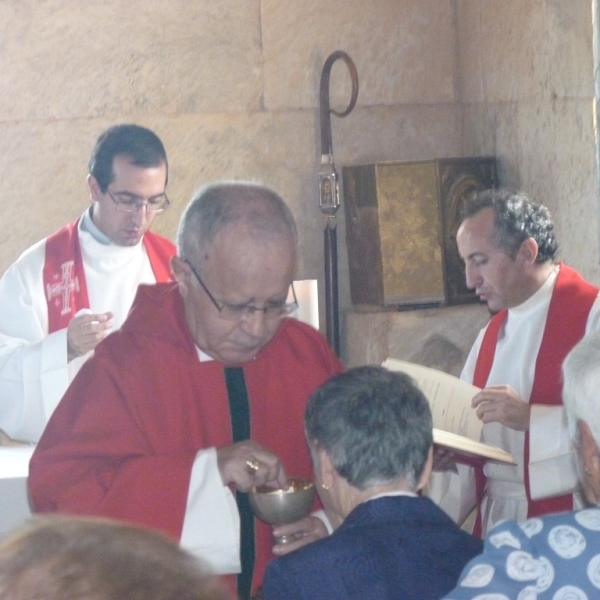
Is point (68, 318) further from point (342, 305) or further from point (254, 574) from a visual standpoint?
point (254, 574)

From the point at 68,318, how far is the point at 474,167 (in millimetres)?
2124

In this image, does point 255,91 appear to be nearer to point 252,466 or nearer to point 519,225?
point 519,225

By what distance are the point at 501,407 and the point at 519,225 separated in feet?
2.73

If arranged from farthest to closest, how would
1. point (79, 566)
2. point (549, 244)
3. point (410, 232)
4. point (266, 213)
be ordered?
point (410, 232)
point (549, 244)
point (266, 213)
point (79, 566)

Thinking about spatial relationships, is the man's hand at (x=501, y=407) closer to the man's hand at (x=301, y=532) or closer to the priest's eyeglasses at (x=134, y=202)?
the man's hand at (x=301, y=532)

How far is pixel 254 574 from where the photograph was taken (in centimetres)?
277

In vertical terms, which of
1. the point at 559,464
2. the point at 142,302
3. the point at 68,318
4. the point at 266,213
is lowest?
the point at 559,464

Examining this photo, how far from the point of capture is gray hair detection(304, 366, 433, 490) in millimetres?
2225

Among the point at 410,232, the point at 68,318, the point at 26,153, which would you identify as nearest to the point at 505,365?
the point at 410,232

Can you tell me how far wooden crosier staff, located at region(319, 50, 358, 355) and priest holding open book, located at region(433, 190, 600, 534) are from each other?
60.2 inches

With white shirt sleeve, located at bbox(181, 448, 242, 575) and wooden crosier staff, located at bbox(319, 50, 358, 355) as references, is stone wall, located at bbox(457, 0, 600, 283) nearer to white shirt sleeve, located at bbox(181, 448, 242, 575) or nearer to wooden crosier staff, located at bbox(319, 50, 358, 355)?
wooden crosier staff, located at bbox(319, 50, 358, 355)

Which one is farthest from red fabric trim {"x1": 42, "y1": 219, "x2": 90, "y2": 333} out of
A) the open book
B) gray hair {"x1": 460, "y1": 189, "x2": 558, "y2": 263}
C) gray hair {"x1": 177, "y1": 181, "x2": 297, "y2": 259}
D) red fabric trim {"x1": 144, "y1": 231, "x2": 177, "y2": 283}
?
gray hair {"x1": 177, "y1": 181, "x2": 297, "y2": 259}

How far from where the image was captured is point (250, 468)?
99.1 inches

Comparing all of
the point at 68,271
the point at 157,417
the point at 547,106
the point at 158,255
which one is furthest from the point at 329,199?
the point at 157,417
